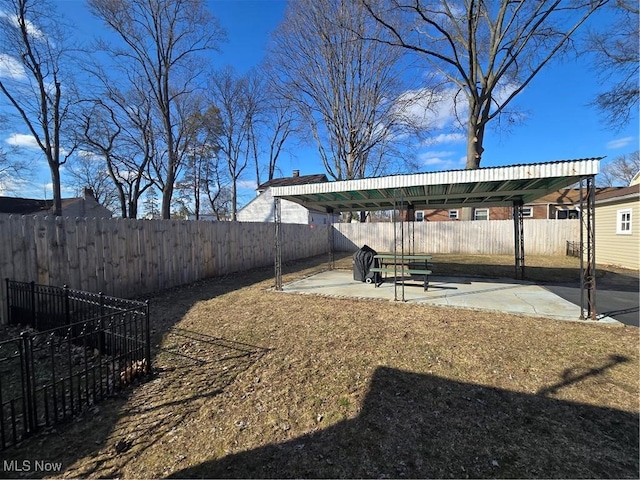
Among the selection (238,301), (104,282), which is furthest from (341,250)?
(104,282)

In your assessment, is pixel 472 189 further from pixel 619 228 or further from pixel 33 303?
pixel 33 303

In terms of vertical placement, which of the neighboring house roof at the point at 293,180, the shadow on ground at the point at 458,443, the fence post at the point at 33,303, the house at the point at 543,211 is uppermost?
the neighboring house roof at the point at 293,180

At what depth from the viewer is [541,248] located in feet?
50.1

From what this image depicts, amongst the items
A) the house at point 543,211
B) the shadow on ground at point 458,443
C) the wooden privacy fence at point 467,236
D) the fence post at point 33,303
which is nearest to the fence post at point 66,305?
the fence post at point 33,303

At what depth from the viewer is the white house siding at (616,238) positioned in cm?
1011

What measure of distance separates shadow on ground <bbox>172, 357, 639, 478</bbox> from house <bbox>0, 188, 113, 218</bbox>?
3131 cm

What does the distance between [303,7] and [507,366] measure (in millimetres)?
19943

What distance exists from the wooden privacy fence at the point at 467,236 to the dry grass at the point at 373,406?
9835 mm

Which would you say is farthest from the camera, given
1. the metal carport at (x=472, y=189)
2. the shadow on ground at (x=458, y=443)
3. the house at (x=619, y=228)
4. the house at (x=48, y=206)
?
the house at (x=48, y=206)

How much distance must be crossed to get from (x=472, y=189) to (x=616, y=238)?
8.53 meters

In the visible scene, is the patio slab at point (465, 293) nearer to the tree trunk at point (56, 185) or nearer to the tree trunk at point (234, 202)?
the tree trunk at point (56, 185)

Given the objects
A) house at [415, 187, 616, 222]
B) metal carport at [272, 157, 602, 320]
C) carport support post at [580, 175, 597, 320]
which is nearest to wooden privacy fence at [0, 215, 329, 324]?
metal carport at [272, 157, 602, 320]

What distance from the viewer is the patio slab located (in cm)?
579

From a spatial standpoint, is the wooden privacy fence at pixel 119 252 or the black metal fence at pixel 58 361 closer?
the black metal fence at pixel 58 361
